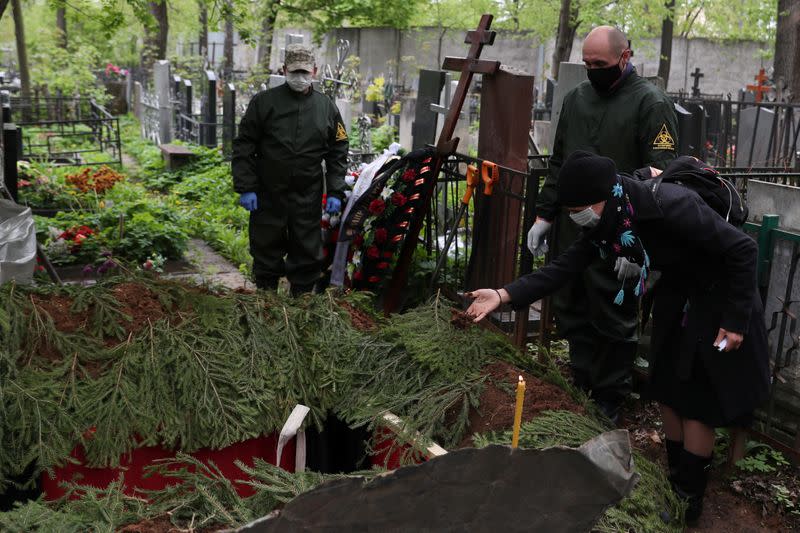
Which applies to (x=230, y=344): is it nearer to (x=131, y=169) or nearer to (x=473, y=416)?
(x=473, y=416)

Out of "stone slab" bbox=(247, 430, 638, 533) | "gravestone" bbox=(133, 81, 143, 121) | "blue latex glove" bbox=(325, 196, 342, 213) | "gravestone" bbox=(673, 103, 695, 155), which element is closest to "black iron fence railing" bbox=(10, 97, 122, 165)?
"gravestone" bbox=(133, 81, 143, 121)

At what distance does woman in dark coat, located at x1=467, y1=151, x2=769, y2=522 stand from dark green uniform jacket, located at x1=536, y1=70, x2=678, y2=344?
0.79 meters

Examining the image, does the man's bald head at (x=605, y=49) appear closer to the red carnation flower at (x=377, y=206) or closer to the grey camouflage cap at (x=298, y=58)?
the red carnation flower at (x=377, y=206)

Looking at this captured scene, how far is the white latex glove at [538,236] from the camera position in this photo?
4531 millimetres

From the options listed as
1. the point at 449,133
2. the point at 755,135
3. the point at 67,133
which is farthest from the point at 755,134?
the point at 67,133

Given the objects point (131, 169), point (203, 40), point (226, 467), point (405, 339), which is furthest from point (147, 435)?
point (203, 40)

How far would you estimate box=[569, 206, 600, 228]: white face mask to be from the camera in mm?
2963

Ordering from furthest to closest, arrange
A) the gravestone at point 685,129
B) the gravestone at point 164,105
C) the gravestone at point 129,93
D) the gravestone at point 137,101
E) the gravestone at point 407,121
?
the gravestone at point 129,93
the gravestone at point 137,101
the gravestone at point 164,105
the gravestone at point 407,121
the gravestone at point 685,129

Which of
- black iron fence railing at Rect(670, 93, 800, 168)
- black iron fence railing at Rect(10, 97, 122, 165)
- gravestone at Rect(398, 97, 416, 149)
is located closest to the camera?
gravestone at Rect(398, 97, 416, 149)

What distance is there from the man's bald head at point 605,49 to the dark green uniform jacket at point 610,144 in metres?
0.14

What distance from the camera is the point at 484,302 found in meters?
3.25

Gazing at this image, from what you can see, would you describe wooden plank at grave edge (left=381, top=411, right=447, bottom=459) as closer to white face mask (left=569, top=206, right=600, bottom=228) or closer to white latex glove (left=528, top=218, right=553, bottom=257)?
white face mask (left=569, top=206, right=600, bottom=228)

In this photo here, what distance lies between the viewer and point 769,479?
394 centimetres

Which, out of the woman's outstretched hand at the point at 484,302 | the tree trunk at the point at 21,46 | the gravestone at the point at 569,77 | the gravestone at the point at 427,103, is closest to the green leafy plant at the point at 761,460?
the woman's outstretched hand at the point at 484,302
